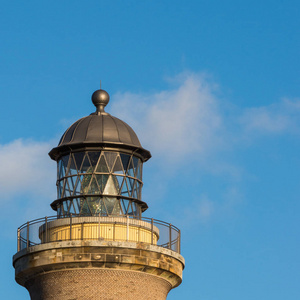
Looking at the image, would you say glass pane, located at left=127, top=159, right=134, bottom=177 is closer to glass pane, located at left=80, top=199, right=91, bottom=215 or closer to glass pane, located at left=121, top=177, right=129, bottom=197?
glass pane, located at left=121, top=177, right=129, bottom=197

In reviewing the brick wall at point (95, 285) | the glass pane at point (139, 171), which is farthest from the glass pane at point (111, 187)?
the brick wall at point (95, 285)

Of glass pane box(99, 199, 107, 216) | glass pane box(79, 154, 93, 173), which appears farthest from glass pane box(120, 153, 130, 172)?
glass pane box(99, 199, 107, 216)

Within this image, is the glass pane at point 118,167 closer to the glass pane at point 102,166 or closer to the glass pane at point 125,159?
the glass pane at point 125,159

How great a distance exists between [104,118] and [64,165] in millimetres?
2283

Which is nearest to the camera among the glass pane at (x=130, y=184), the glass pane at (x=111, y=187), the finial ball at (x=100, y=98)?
the glass pane at (x=111, y=187)

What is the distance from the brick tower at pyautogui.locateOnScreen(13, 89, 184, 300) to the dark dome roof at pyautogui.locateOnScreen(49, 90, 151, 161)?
1.4 inches

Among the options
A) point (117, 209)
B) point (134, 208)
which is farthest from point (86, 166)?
point (134, 208)

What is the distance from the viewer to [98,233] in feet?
145

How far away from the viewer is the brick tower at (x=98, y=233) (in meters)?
43.6

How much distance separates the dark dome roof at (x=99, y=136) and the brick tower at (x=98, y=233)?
36 mm

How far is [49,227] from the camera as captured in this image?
1763 inches

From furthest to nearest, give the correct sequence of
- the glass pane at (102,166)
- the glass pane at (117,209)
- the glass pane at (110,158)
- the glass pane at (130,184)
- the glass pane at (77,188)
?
1. the glass pane at (130,184)
2. the glass pane at (110,158)
3. the glass pane at (102,166)
4. the glass pane at (77,188)
5. the glass pane at (117,209)

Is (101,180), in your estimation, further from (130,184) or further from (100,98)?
(100,98)

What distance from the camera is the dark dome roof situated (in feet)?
150
